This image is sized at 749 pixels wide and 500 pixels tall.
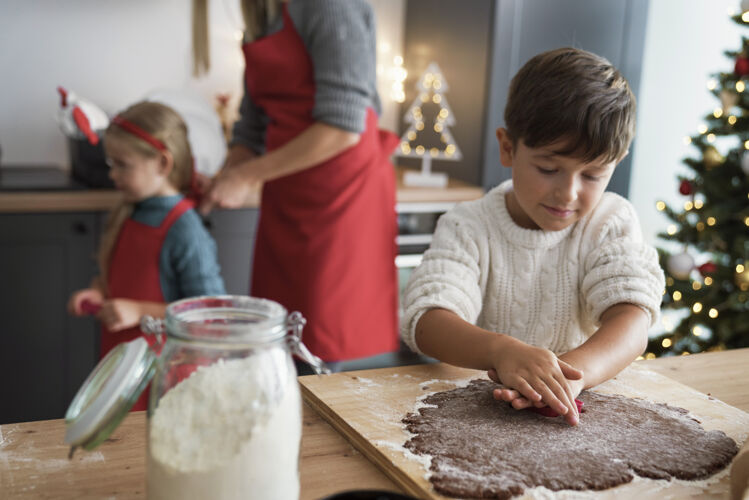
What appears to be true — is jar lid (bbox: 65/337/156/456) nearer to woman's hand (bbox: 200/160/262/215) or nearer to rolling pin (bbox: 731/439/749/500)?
rolling pin (bbox: 731/439/749/500)

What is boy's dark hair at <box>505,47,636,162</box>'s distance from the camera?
0.92 m

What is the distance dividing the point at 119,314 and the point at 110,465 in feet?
2.66

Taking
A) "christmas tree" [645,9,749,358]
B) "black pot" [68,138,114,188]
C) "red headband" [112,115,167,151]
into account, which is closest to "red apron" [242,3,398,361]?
"red headband" [112,115,167,151]

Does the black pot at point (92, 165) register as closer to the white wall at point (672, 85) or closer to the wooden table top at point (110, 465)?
the wooden table top at point (110, 465)

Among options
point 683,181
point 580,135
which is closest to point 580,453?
point 580,135

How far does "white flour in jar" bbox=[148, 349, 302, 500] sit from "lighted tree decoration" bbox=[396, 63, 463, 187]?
208cm

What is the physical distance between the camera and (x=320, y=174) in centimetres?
169

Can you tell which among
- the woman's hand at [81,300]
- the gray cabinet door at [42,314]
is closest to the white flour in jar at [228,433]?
the woman's hand at [81,300]

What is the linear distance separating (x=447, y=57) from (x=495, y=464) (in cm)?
227

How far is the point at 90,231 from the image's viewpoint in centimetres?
203

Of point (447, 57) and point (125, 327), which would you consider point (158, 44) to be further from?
point (125, 327)

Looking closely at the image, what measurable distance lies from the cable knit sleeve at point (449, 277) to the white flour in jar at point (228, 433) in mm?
459

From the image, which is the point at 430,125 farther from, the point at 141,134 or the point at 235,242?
the point at 141,134

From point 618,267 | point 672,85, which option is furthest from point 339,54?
point 672,85
